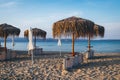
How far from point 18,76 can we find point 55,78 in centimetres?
144

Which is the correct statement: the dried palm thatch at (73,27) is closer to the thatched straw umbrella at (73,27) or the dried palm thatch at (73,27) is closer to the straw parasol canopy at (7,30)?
the thatched straw umbrella at (73,27)

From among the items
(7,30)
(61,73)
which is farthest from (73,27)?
(7,30)

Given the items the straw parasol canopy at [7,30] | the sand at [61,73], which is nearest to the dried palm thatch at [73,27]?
the sand at [61,73]

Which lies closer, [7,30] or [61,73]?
[61,73]

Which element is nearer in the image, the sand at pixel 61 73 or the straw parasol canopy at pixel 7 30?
the sand at pixel 61 73

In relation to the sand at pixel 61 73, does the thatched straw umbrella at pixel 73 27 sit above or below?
above

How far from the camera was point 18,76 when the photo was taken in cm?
959

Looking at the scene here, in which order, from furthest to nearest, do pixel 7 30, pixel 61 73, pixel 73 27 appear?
pixel 7 30, pixel 73 27, pixel 61 73

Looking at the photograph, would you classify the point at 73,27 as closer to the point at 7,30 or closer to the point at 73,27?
the point at 73,27

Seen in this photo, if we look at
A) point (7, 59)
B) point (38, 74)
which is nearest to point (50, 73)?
point (38, 74)

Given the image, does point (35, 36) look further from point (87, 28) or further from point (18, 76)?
point (18, 76)

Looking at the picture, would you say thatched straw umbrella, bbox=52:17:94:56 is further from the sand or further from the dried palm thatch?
the sand

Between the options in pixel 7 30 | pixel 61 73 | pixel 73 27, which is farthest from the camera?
pixel 7 30

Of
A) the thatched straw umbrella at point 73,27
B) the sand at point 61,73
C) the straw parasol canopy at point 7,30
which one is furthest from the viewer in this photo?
the straw parasol canopy at point 7,30
